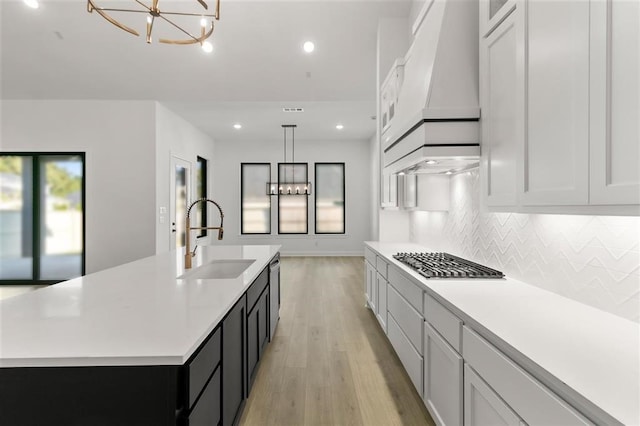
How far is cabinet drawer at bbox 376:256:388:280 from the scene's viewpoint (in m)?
3.18

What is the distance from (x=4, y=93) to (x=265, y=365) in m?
6.14

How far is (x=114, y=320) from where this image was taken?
4.24 feet

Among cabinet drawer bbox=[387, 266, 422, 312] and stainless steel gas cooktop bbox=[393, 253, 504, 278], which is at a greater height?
stainless steel gas cooktop bbox=[393, 253, 504, 278]

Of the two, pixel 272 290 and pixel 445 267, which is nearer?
pixel 445 267

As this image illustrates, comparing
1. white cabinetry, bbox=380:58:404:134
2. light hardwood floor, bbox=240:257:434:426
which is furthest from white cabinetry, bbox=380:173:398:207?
light hardwood floor, bbox=240:257:434:426

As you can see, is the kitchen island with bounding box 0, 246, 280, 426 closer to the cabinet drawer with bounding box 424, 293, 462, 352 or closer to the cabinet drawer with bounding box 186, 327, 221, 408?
the cabinet drawer with bounding box 186, 327, 221, 408

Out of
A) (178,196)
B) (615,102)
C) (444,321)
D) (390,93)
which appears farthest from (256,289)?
(178,196)

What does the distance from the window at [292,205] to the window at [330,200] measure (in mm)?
362

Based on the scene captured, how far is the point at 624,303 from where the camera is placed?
137 centimetres

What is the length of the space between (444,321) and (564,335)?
569 millimetres

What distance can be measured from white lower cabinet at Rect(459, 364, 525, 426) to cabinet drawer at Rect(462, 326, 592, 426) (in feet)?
0.10

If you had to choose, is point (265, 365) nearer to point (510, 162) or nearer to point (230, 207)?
point (510, 162)

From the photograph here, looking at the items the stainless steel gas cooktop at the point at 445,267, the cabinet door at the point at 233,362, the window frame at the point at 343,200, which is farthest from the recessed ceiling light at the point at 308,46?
the window frame at the point at 343,200

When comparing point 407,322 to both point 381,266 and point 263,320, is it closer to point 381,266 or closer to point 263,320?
point 381,266
